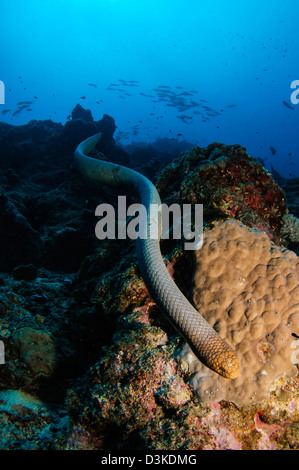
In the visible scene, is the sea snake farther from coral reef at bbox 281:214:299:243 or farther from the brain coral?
coral reef at bbox 281:214:299:243

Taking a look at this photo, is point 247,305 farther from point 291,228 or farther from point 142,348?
point 291,228

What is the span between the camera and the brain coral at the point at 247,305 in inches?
74.9

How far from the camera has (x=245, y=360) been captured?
6.60 ft

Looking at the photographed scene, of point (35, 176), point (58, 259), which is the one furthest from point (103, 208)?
point (35, 176)

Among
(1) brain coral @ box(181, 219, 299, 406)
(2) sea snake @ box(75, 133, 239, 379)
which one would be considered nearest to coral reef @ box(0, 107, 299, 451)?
(1) brain coral @ box(181, 219, 299, 406)

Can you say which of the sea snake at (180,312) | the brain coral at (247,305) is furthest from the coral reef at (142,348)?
the sea snake at (180,312)

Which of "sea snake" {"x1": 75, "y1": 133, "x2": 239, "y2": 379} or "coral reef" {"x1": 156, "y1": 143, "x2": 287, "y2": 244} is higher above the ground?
"coral reef" {"x1": 156, "y1": 143, "x2": 287, "y2": 244}

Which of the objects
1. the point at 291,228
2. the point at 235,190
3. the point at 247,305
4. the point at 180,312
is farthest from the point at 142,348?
the point at 291,228

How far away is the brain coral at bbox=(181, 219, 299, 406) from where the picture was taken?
1902 mm

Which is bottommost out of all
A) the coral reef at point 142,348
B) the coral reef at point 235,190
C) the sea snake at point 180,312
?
the coral reef at point 142,348

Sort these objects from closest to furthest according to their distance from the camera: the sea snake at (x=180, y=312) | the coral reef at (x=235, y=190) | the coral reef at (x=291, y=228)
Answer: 1. the sea snake at (x=180, y=312)
2. the coral reef at (x=235, y=190)
3. the coral reef at (x=291, y=228)

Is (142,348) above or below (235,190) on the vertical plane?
below

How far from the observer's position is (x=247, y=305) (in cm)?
223

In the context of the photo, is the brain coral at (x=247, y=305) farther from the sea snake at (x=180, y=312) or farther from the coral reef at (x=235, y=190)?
the coral reef at (x=235, y=190)
